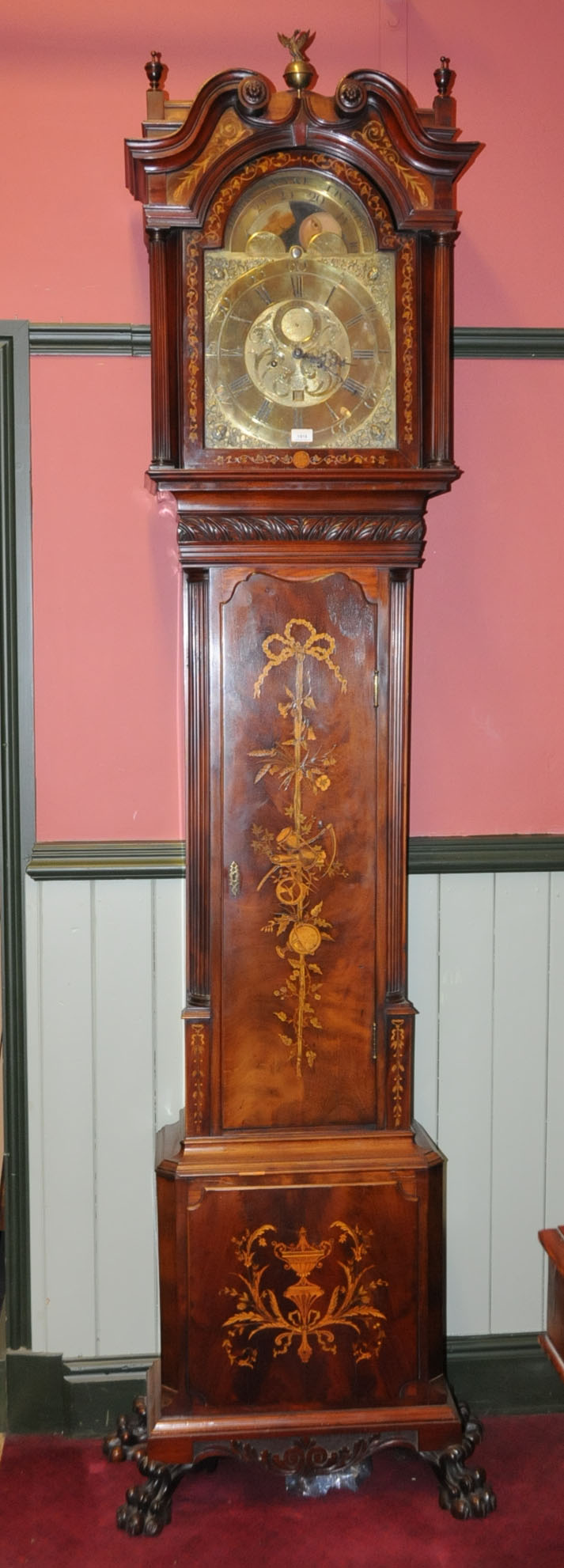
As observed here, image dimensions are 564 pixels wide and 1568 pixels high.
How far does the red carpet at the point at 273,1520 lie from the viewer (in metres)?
2.12

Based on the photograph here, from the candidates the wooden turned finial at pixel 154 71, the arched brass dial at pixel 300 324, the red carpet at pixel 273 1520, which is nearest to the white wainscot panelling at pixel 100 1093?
the red carpet at pixel 273 1520

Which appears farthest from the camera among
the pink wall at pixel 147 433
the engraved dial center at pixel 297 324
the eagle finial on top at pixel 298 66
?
the pink wall at pixel 147 433

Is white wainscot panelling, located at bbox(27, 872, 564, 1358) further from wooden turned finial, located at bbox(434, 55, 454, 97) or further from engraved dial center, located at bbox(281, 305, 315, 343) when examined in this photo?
wooden turned finial, located at bbox(434, 55, 454, 97)

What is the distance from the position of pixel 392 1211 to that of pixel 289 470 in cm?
130

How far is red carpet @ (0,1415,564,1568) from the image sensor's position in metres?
2.12

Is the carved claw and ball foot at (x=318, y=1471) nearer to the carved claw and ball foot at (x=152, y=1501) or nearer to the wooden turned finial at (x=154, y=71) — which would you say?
the carved claw and ball foot at (x=152, y=1501)

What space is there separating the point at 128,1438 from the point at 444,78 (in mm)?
2510

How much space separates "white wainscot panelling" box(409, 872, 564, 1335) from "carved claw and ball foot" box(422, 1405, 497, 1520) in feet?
1.16

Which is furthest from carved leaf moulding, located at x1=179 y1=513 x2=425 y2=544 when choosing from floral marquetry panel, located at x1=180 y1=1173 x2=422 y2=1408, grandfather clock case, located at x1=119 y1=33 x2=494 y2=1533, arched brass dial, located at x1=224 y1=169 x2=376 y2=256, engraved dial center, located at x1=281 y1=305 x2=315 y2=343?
floral marquetry panel, located at x1=180 y1=1173 x2=422 y2=1408

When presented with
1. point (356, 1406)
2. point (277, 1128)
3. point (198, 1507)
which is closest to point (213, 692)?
point (277, 1128)

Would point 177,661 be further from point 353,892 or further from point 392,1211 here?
point 392,1211

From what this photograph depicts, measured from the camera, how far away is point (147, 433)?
2379 mm

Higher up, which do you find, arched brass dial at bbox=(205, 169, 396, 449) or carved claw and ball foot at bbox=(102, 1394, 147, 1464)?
arched brass dial at bbox=(205, 169, 396, 449)

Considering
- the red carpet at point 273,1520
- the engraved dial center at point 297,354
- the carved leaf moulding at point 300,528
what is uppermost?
the engraved dial center at point 297,354
